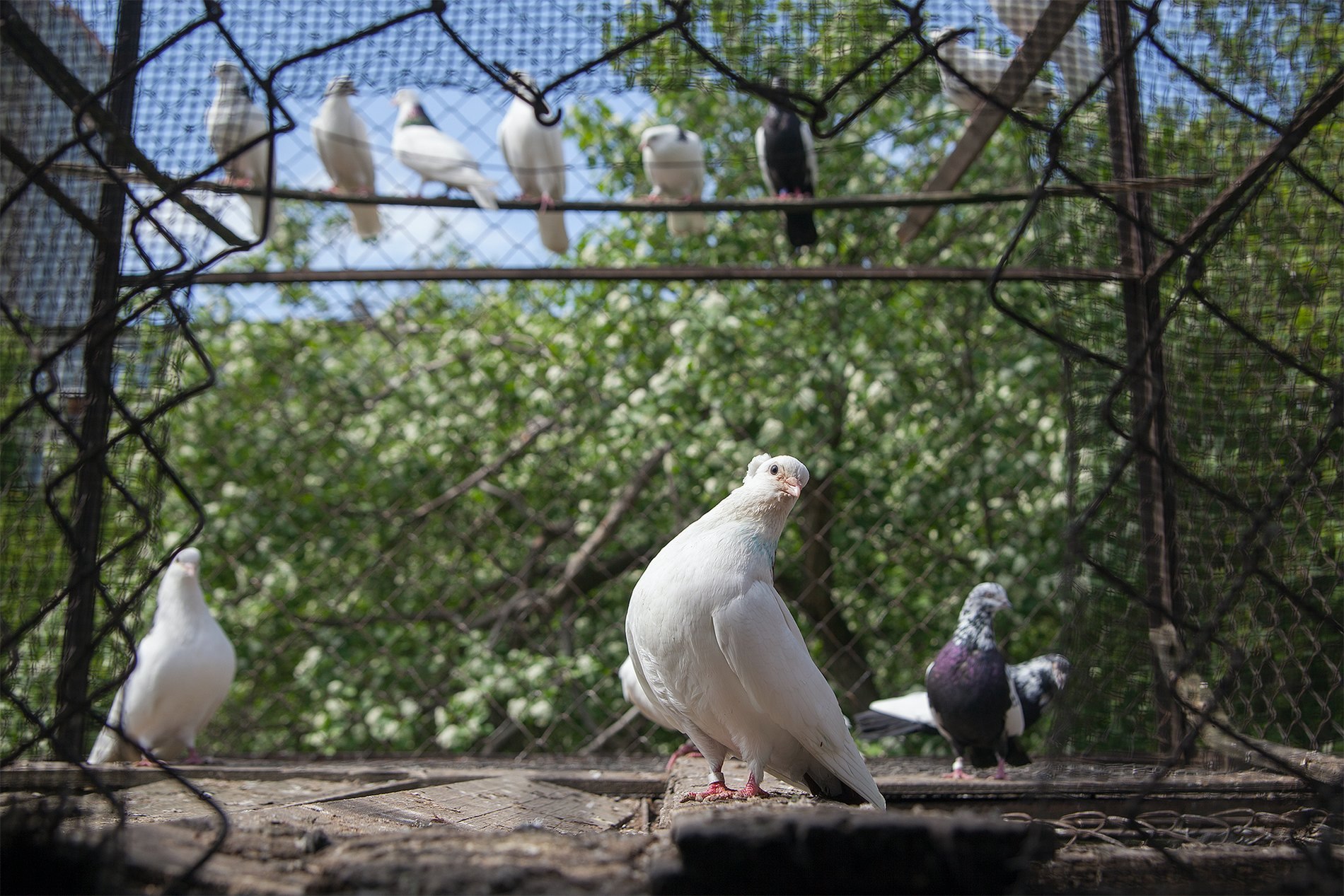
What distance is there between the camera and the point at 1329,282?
1729 millimetres

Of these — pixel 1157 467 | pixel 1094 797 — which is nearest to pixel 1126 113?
pixel 1157 467

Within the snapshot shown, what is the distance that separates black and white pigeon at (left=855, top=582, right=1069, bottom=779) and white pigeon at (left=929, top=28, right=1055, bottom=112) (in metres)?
1.42

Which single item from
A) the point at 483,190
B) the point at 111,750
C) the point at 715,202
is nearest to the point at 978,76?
the point at 715,202

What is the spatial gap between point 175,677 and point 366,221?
2297mm

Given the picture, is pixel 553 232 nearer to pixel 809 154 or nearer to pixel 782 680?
pixel 809 154

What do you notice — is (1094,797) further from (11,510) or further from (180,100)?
(180,100)

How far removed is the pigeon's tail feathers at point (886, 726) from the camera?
3289 mm

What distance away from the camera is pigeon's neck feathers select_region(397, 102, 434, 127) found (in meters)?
4.57

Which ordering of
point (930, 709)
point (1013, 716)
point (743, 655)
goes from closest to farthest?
point (743, 655) < point (1013, 716) < point (930, 709)

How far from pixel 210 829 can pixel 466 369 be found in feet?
14.1

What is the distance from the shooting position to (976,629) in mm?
2984

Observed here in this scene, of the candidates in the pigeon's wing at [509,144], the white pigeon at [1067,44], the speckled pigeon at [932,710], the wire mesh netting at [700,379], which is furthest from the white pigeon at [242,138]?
the speckled pigeon at [932,710]

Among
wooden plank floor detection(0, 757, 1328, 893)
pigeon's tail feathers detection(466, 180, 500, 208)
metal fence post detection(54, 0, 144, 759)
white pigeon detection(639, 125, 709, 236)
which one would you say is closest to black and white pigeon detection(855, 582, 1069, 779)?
wooden plank floor detection(0, 757, 1328, 893)

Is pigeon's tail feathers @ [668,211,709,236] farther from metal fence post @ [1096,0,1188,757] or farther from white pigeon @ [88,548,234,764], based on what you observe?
white pigeon @ [88,548,234,764]
